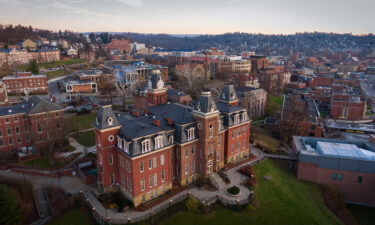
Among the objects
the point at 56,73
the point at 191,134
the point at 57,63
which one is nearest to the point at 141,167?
the point at 191,134

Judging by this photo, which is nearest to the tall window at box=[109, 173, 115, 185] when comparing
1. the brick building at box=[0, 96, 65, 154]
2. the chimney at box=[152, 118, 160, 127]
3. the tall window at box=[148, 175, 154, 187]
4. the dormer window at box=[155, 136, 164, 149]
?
the tall window at box=[148, 175, 154, 187]

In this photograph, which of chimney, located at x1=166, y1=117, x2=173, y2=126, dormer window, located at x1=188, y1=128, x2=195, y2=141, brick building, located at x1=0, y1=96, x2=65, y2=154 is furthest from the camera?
brick building, located at x1=0, y1=96, x2=65, y2=154

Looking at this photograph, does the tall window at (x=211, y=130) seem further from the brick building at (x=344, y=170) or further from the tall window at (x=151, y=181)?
the brick building at (x=344, y=170)

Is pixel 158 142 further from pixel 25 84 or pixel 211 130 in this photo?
pixel 25 84

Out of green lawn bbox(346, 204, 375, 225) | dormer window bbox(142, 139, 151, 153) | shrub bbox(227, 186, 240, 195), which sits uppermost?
dormer window bbox(142, 139, 151, 153)

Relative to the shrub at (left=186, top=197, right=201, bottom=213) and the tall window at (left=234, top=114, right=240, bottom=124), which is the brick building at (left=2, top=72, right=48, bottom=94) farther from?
the shrub at (left=186, top=197, right=201, bottom=213)

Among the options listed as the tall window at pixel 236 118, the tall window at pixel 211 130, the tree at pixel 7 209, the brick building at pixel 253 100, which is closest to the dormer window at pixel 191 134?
the tall window at pixel 211 130

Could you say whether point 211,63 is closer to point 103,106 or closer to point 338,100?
point 338,100
